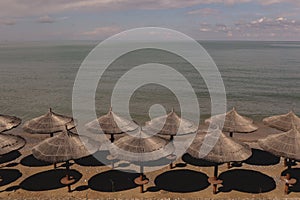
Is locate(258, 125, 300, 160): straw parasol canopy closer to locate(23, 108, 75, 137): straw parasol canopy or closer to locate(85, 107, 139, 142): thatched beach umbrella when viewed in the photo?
locate(85, 107, 139, 142): thatched beach umbrella

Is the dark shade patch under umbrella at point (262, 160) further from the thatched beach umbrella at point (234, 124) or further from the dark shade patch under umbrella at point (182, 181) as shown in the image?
the dark shade patch under umbrella at point (182, 181)

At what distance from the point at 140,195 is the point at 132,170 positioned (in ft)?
10.6

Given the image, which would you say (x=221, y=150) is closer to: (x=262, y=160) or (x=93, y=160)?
(x=262, y=160)

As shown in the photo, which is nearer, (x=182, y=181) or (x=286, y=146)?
(x=286, y=146)

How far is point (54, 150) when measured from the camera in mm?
15914

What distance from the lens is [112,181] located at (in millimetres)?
18328

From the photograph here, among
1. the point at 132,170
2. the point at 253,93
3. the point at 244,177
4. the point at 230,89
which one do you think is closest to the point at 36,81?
the point at 230,89

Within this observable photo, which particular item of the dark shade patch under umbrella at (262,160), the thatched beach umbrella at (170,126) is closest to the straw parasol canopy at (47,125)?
the thatched beach umbrella at (170,126)

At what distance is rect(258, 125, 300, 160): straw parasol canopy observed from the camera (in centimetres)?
1605

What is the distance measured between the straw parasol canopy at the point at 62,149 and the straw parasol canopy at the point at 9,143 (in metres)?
2.03

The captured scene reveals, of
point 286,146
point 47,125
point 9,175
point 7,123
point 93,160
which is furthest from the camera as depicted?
point 7,123

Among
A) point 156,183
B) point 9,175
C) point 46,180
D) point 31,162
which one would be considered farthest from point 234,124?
point 9,175

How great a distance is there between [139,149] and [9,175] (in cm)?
1022

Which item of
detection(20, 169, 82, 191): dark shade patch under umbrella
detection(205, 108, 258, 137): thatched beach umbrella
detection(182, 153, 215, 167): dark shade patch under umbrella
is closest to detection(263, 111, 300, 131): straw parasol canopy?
detection(205, 108, 258, 137): thatched beach umbrella
